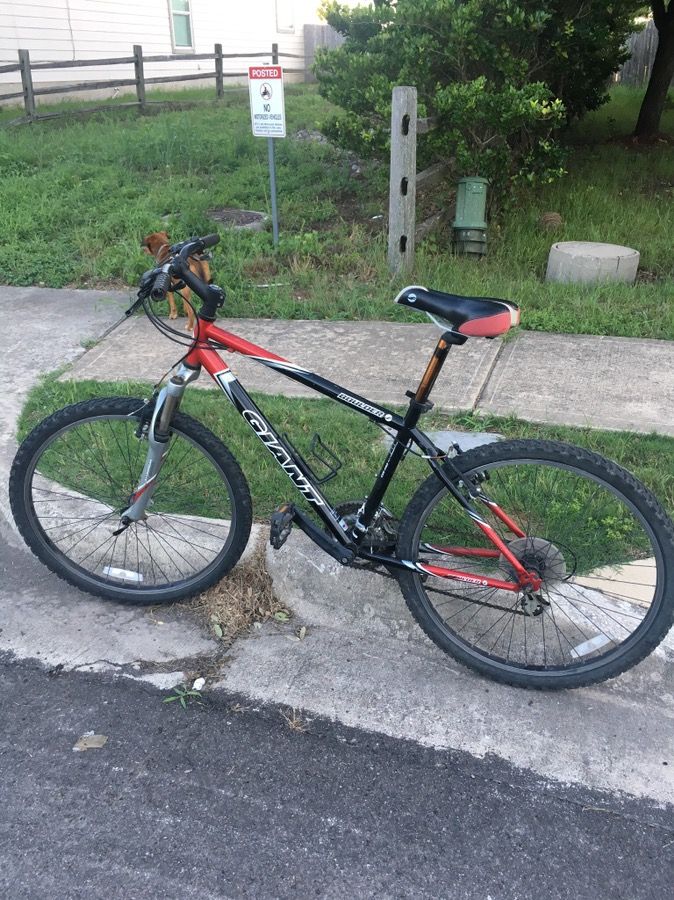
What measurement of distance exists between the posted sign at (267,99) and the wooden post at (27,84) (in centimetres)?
688

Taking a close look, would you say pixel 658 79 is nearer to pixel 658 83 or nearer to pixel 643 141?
pixel 658 83

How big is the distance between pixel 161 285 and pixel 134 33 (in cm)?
1542

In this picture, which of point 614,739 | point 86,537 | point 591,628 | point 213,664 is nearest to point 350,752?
point 213,664

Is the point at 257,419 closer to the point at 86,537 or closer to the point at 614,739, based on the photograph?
the point at 86,537

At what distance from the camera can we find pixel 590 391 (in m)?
4.27

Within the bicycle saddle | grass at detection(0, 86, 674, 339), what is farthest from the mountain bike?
grass at detection(0, 86, 674, 339)

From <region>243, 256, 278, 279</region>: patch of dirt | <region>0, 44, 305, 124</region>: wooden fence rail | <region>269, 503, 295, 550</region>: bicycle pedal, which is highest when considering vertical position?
<region>0, 44, 305, 124</region>: wooden fence rail

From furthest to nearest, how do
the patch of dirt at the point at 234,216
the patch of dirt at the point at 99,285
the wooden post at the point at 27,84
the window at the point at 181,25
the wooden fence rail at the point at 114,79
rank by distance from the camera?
the window at the point at 181,25 → the wooden fence rail at the point at 114,79 → the wooden post at the point at 27,84 → the patch of dirt at the point at 234,216 → the patch of dirt at the point at 99,285

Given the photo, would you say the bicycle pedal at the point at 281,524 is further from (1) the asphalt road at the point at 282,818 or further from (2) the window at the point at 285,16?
(2) the window at the point at 285,16

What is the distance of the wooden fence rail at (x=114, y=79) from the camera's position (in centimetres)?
1195

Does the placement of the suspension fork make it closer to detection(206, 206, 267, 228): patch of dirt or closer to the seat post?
the seat post

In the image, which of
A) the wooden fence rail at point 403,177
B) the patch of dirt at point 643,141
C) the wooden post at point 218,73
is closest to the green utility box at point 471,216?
the wooden fence rail at point 403,177

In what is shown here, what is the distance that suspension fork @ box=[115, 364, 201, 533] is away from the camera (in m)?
2.69

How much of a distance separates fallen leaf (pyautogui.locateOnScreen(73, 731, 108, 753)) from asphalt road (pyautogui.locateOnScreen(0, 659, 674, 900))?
0.06 ft
